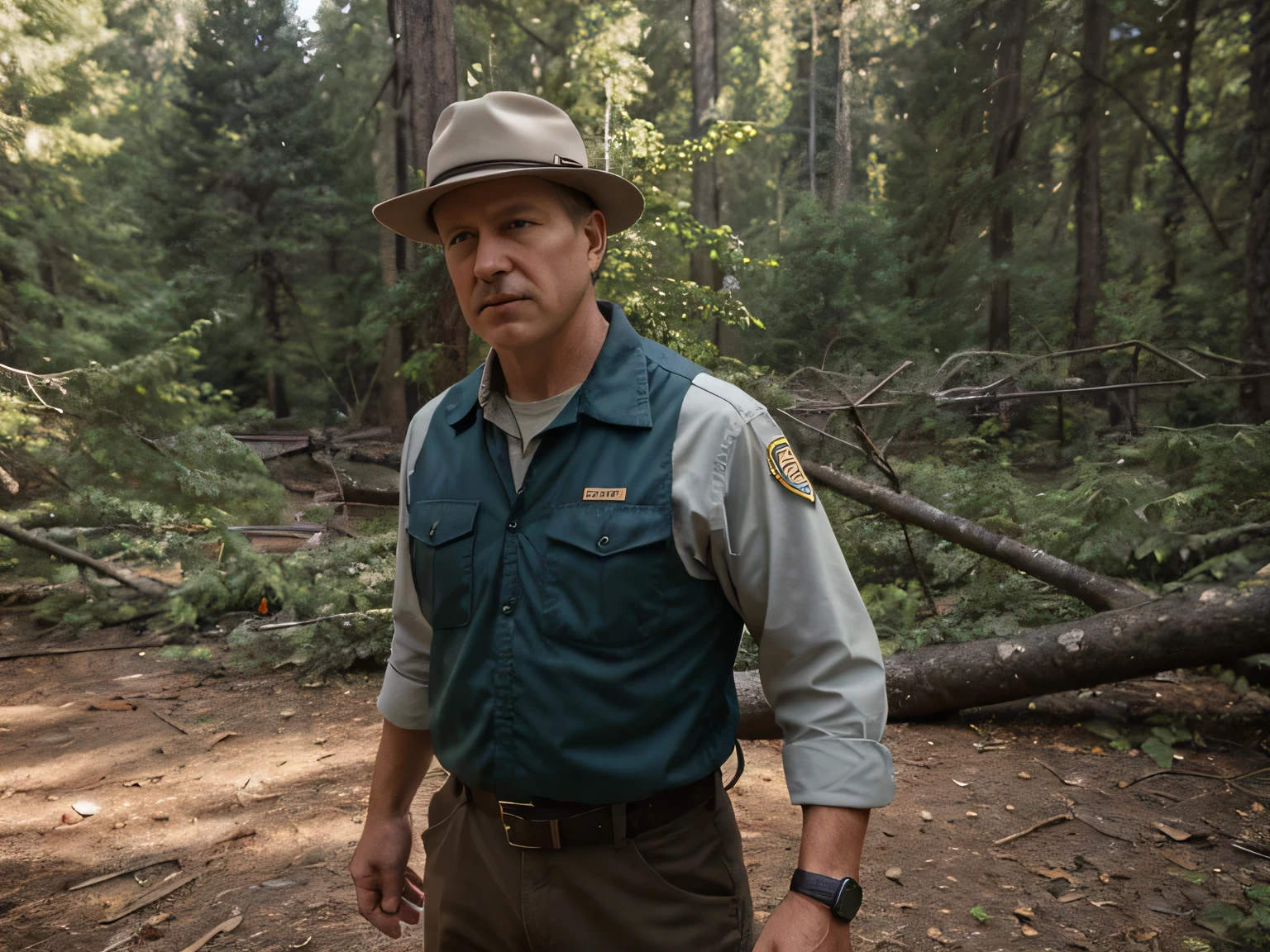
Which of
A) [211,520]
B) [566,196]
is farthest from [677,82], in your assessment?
[566,196]

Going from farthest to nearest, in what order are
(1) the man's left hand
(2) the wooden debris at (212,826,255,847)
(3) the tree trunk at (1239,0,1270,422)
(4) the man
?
(3) the tree trunk at (1239,0,1270,422), (2) the wooden debris at (212,826,255,847), (4) the man, (1) the man's left hand

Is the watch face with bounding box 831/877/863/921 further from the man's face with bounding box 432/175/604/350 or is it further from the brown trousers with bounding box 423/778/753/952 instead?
the man's face with bounding box 432/175/604/350

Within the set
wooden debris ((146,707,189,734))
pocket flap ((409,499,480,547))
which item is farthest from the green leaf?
wooden debris ((146,707,189,734))

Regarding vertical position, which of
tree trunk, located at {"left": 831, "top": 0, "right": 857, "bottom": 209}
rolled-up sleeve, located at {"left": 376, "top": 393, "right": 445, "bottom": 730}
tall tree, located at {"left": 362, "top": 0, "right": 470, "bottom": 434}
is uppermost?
tree trunk, located at {"left": 831, "top": 0, "right": 857, "bottom": 209}

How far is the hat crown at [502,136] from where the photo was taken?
1.61m

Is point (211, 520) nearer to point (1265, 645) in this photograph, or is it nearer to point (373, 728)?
point (373, 728)

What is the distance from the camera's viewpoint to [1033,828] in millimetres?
3828

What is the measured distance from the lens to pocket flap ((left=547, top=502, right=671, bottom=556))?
1476mm

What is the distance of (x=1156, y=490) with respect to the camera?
616 centimetres

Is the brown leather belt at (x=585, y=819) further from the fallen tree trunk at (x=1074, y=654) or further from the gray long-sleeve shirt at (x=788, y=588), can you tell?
the fallen tree trunk at (x=1074, y=654)

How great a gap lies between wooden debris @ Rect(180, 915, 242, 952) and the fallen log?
18.1 ft

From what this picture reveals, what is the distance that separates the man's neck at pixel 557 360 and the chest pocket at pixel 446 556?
0.92 feet

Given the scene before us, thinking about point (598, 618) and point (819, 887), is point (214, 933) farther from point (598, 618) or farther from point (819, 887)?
point (819, 887)

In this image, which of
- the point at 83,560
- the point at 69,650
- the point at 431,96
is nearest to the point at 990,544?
the point at 69,650
